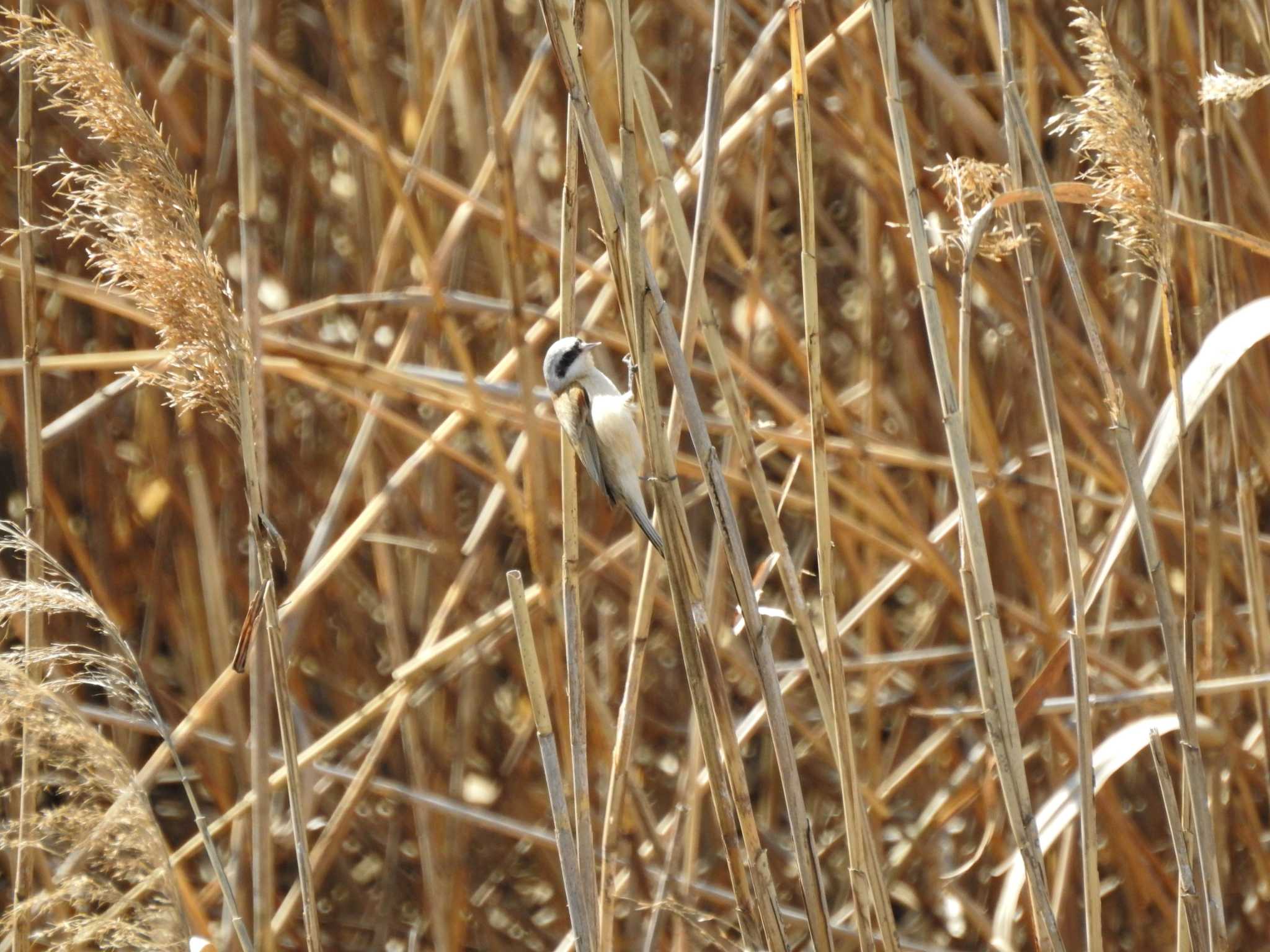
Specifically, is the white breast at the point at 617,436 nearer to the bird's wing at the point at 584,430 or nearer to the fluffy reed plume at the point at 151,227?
the bird's wing at the point at 584,430

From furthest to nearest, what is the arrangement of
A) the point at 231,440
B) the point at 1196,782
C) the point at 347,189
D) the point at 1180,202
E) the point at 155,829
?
the point at 347,189
the point at 231,440
the point at 1180,202
the point at 1196,782
the point at 155,829

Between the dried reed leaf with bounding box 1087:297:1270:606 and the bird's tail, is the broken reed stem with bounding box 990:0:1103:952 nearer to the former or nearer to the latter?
the dried reed leaf with bounding box 1087:297:1270:606

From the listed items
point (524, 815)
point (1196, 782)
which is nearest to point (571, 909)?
point (1196, 782)

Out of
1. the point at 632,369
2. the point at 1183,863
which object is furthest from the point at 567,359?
the point at 1183,863

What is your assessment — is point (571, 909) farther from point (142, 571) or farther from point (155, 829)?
point (142, 571)

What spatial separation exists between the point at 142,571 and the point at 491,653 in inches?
32.1

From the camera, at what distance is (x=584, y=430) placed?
2041mm

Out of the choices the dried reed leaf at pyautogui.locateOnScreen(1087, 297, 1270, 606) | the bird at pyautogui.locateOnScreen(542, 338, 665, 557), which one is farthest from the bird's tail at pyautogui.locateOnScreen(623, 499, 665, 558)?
the dried reed leaf at pyautogui.locateOnScreen(1087, 297, 1270, 606)

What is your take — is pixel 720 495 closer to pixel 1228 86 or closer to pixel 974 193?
pixel 974 193

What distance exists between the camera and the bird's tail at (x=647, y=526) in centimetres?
148

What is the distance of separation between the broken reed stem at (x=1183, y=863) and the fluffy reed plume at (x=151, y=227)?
106 centimetres

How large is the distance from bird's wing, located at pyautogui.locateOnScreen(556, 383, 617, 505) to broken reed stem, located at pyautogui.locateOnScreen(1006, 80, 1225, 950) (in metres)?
0.88

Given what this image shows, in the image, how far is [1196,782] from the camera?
1325mm

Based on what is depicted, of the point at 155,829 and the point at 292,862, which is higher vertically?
the point at 155,829
